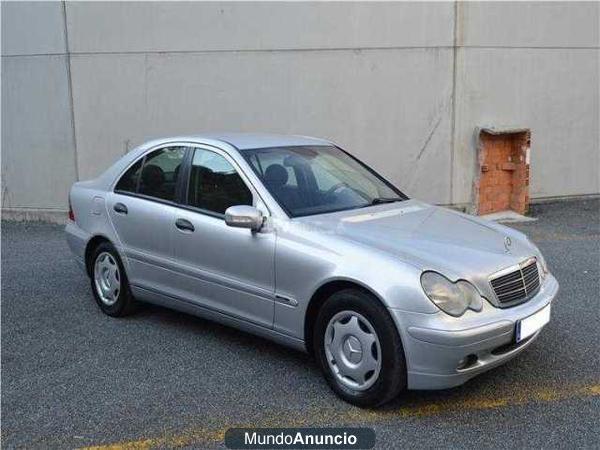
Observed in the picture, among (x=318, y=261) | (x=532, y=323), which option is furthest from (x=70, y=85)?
(x=532, y=323)

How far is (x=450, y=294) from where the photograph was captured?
11.6 feet

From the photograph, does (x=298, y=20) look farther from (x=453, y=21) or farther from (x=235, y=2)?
(x=453, y=21)

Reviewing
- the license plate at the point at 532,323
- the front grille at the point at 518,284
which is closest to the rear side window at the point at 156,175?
the front grille at the point at 518,284

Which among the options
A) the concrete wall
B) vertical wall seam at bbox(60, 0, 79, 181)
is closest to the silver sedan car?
the concrete wall

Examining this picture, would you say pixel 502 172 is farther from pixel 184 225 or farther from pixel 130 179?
pixel 184 225

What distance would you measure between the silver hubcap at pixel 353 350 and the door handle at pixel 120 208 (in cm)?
221

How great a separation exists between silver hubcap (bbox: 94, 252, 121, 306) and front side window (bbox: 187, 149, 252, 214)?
43.1 inches

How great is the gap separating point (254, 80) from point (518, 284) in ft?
21.0

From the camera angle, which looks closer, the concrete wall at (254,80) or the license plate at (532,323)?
the license plate at (532,323)

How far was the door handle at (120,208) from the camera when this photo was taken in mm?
5293

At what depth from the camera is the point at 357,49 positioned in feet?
31.2

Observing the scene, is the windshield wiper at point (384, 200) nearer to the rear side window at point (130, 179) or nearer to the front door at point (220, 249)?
the front door at point (220, 249)

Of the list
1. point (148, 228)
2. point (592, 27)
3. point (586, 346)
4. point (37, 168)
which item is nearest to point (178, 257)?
point (148, 228)

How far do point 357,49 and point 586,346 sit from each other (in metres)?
6.03
